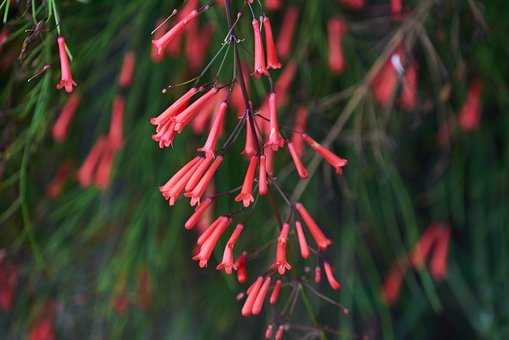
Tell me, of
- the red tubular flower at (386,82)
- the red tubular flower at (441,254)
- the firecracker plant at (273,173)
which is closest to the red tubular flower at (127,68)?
the firecracker plant at (273,173)

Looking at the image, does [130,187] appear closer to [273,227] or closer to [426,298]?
[273,227]

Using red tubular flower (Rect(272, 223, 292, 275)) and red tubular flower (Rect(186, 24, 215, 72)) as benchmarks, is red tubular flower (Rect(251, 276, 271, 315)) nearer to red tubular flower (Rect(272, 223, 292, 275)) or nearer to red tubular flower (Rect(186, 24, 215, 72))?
red tubular flower (Rect(272, 223, 292, 275))

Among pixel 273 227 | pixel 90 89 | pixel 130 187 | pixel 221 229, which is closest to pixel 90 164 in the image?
pixel 130 187

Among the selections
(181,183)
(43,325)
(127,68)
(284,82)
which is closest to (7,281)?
(43,325)

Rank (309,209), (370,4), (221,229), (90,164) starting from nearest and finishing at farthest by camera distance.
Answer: (221,229), (90,164), (309,209), (370,4)

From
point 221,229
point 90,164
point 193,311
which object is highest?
point 221,229

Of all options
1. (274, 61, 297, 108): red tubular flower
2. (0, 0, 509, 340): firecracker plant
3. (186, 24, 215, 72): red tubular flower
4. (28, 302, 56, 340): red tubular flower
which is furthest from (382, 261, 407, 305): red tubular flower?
(28, 302, 56, 340): red tubular flower
